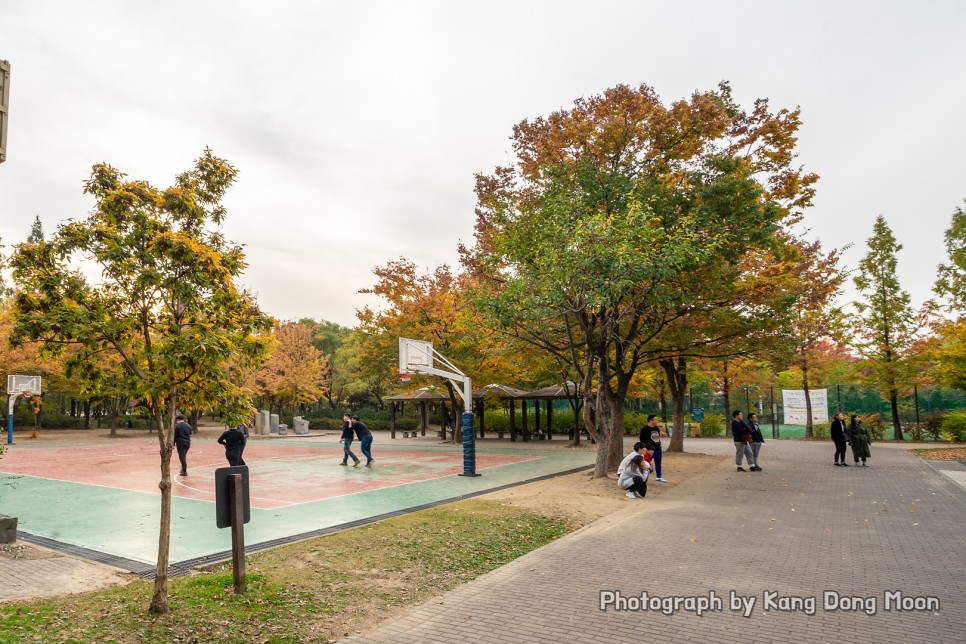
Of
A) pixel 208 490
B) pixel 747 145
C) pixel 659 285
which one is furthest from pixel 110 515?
pixel 747 145

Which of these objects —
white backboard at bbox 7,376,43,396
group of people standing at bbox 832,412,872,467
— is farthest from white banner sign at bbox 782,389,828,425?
white backboard at bbox 7,376,43,396

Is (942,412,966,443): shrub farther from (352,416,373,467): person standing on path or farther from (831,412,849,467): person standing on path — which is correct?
(352,416,373,467): person standing on path

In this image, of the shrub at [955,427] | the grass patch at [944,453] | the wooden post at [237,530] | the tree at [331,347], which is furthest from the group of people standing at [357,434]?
the tree at [331,347]

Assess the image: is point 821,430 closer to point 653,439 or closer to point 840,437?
point 840,437

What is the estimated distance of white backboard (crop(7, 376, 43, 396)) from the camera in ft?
106

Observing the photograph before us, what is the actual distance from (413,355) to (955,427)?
23.0 metres

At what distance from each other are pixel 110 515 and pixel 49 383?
112 feet

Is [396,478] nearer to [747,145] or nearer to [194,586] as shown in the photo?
[194,586]

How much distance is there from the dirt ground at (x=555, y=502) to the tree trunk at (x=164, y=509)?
1708 mm

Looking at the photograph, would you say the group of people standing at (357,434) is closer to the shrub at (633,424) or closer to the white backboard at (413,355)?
the white backboard at (413,355)

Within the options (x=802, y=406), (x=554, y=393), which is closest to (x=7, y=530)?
(x=554, y=393)

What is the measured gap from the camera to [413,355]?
21328 mm

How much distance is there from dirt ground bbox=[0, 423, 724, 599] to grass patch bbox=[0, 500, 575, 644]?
696 millimetres

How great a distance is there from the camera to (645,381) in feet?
96.6
